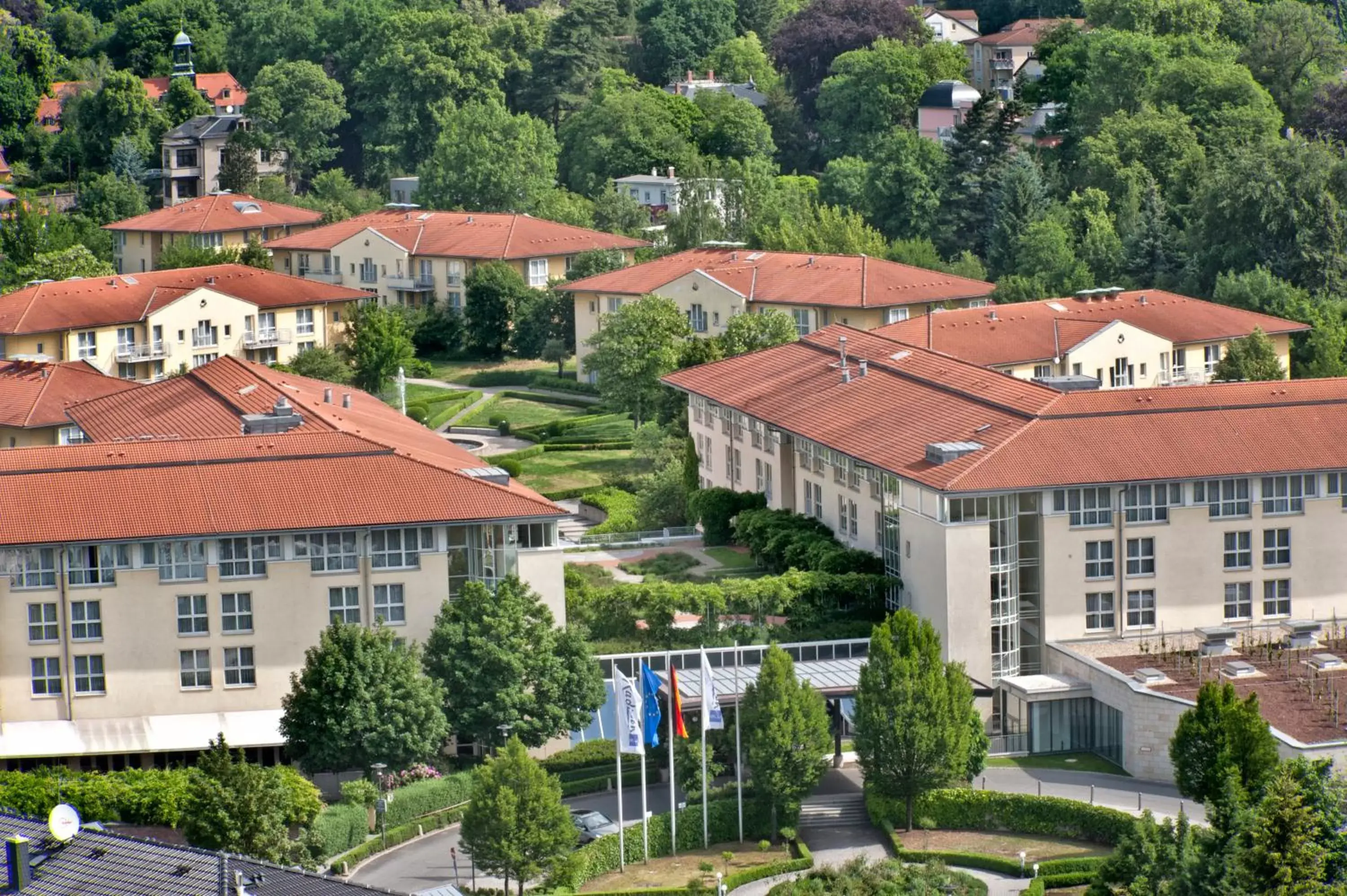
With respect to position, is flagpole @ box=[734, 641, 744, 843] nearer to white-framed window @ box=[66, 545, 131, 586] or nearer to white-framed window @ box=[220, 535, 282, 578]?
white-framed window @ box=[220, 535, 282, 578]

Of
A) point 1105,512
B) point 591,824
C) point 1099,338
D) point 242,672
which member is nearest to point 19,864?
point 591,824

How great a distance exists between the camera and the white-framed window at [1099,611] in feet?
232

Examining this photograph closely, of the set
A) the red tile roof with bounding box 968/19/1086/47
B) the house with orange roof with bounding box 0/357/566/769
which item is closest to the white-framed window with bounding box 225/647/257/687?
the house with orange roof with bounding box 0/357/566/769

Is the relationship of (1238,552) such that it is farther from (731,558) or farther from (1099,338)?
(1099,338)

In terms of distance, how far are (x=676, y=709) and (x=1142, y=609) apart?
15600 millimetres

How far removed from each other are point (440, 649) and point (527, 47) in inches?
4520

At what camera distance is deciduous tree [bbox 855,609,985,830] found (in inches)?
2446

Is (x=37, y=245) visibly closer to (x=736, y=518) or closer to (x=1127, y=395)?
(x=736, y=518)

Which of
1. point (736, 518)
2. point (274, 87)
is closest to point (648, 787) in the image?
point (736, 518)

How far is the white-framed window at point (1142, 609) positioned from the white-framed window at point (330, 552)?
829 inches

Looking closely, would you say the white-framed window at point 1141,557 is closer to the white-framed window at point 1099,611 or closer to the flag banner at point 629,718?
the white-framed window at point 1099,611

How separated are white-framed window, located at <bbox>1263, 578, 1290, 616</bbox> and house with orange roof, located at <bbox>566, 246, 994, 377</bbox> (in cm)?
4050

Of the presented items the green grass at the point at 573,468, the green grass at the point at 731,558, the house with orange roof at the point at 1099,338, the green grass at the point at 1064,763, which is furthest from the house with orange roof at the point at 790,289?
the green grass at the point at 1064,763

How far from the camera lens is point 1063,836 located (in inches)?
2432
